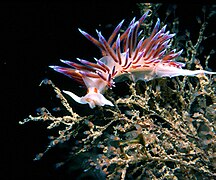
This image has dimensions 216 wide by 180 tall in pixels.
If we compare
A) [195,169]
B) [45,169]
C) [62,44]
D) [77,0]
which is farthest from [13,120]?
[195,169]

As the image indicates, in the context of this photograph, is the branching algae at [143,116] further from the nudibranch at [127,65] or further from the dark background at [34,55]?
the dark background at [34,55]

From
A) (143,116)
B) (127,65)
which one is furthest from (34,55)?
(143,116)

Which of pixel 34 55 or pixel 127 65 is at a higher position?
pixel 34 55

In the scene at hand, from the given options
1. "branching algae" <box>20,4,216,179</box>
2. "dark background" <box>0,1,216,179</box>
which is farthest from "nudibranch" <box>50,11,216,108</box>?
"dark background" <box>0,1,216,179</box>

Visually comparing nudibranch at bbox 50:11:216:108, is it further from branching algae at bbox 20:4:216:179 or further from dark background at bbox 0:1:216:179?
dark background at bbox 0:1:216:179

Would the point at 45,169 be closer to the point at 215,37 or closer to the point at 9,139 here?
the point at 9,139

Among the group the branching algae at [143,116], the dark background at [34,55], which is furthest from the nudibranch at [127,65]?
the dark background at [34,55]

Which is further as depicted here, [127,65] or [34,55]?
[34,55]

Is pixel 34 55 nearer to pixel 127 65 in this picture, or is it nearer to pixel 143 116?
pixel 127 65
